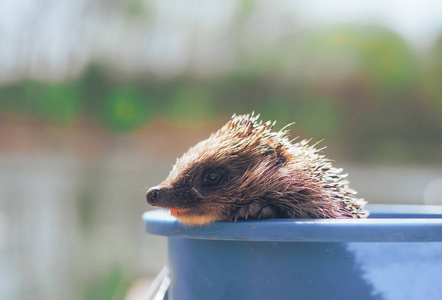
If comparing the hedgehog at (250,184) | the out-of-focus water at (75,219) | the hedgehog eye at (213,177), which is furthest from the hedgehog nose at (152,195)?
the out-of-focus water at (75,219)

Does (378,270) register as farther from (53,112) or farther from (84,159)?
(84,159)

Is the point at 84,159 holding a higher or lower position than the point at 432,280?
lower

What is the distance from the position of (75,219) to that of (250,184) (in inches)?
171

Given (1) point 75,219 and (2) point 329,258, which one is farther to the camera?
(1) point 75,219

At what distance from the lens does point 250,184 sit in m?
1.14

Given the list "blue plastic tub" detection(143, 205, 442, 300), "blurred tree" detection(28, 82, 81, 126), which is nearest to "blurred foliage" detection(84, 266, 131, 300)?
"blurred tree" detection(28, 82, 81, 126)

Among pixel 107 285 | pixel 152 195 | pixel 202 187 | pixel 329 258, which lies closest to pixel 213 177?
pixel 202 187

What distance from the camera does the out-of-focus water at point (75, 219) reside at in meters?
4.48

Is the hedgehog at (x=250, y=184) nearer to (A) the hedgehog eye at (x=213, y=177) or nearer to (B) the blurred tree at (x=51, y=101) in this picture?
(A) the hedgehog eye at (x=213, y=177)

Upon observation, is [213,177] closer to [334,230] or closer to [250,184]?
[250,184]

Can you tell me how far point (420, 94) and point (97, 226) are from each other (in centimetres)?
349

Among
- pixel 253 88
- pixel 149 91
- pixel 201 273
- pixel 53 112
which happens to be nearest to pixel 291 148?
pixel 201 273

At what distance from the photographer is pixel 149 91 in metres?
5.39

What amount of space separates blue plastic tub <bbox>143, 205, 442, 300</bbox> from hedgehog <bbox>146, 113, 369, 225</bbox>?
0.12m
